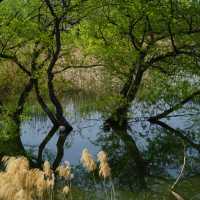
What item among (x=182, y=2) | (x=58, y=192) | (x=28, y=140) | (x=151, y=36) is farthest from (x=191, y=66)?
(x=58, y=192)

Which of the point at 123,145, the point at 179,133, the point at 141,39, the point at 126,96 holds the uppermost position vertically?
the point at 141,39

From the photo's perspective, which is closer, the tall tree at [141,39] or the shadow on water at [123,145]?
the shadow on water at [123,145]

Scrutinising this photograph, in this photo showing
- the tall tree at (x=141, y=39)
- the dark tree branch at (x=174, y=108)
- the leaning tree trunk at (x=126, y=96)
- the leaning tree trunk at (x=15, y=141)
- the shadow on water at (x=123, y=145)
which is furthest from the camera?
the dark tree branch at (x=174, y=108)

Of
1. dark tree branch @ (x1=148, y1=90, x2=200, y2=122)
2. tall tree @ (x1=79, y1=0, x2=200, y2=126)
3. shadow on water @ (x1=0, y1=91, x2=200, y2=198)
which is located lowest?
shadow on water @ (x1=0, y1=91, x2=200, y2=198)

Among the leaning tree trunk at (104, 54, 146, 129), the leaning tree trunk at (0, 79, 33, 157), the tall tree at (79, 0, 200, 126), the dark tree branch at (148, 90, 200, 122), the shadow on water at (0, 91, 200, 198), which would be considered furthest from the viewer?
the dark tree branch at (148, 90, 200, 122)

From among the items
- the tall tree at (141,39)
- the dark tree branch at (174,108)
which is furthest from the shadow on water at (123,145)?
the tall tree at (141,39)

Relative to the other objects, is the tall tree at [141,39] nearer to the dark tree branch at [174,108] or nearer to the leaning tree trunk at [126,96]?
the leaning tree trunk at [126,96]

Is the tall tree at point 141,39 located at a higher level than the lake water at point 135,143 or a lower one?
higher

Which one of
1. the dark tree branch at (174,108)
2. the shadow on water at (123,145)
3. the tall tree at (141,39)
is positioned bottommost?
the shadow on water at (123,145)

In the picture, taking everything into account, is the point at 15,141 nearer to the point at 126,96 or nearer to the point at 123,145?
the point at 123,145

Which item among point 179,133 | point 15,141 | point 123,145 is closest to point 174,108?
point 179,133

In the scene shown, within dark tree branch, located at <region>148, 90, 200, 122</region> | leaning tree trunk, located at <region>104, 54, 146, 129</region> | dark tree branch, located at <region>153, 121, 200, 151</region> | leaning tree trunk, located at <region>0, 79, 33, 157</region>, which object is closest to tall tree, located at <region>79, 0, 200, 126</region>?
leaning tree trunk, located at <region>104, 54, 146, 129</region>

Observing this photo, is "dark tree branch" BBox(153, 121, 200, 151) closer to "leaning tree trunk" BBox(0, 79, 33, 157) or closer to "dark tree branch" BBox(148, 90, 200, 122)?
"dark tree branch" BBox(148, 90, 200, 122)

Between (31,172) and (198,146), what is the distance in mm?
12406
